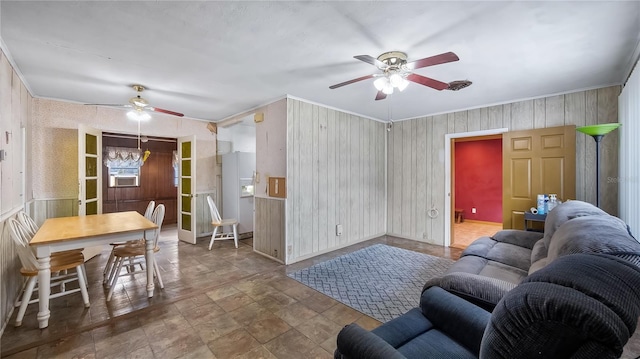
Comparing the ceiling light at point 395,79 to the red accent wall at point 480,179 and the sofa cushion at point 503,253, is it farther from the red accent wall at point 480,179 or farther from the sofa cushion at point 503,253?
the red accent wall at point 480,179

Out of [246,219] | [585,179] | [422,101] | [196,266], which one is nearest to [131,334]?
[196,266]

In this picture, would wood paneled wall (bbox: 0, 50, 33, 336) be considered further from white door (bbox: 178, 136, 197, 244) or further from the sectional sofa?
the sectional sofa

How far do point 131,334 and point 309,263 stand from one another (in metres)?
2.21

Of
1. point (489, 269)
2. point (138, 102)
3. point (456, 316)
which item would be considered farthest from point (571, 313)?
point (138, 102)

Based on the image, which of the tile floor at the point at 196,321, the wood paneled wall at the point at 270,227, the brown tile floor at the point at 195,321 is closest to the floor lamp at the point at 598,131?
the tile floor at the point at 196,321

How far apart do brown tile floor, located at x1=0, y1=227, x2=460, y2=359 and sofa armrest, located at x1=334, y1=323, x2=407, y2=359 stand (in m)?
0.93

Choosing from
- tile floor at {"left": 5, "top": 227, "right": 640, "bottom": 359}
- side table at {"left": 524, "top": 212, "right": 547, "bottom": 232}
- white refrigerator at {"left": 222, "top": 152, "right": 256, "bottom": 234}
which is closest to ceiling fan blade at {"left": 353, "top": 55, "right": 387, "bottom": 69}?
tile floor at {"left": 5, "top": 227, "right": 640, "bottom": 359}

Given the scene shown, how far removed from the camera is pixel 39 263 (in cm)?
229

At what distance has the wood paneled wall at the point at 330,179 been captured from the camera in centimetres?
398

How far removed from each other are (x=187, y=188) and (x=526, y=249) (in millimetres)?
5423

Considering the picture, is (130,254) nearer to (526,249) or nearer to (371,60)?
(371,60)

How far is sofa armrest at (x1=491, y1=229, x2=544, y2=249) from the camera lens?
9.59 feet

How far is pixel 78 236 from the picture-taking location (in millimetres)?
2412

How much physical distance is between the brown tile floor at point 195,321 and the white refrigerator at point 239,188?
5.88 feet
